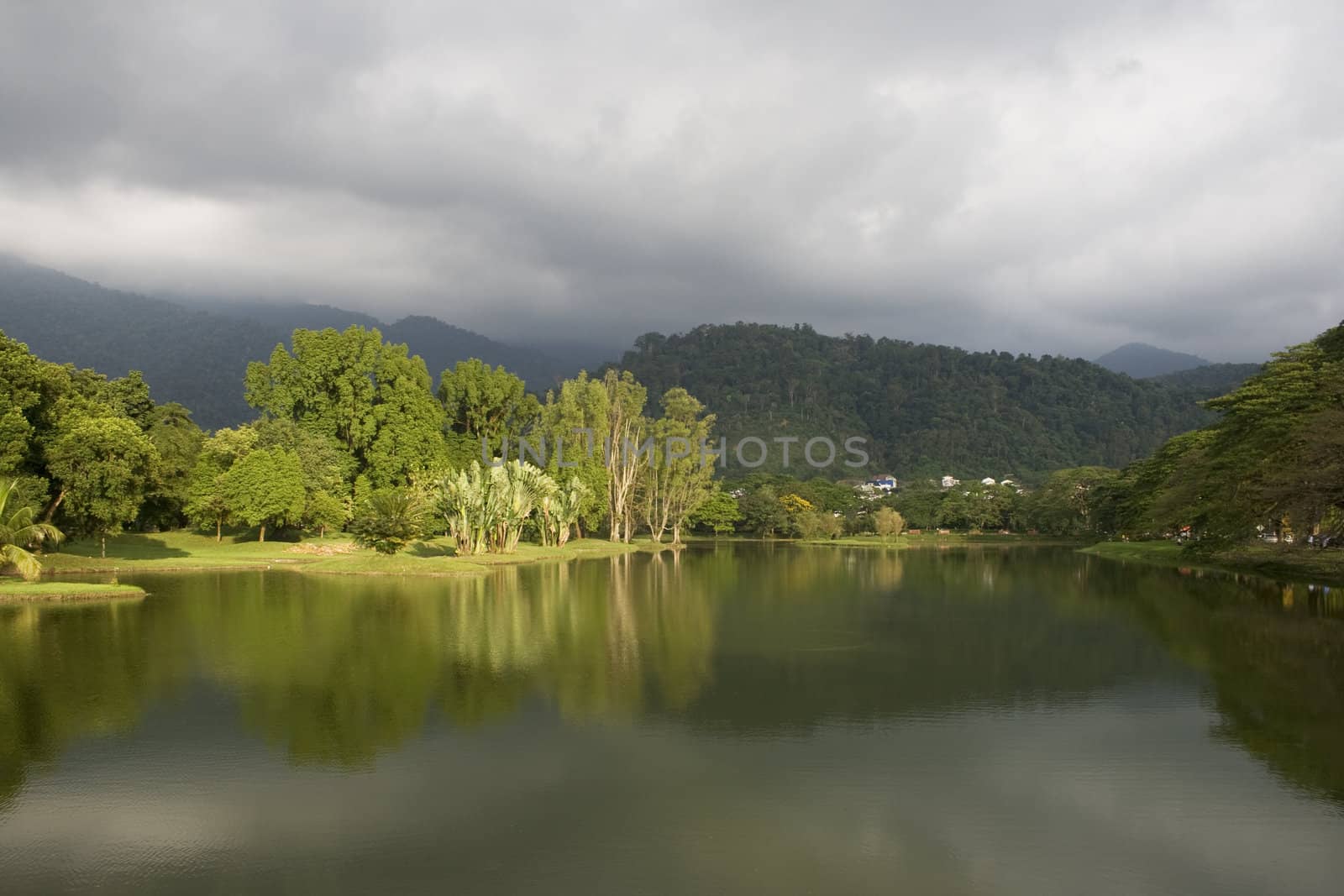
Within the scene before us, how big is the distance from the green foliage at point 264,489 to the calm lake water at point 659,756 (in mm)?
22019

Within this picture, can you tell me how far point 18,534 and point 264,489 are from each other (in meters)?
17.6

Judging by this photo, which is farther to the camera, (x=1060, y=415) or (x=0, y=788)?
(x=1060, y=415)

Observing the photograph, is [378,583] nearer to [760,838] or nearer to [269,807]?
[269,807]

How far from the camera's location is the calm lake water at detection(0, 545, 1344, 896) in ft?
24.4

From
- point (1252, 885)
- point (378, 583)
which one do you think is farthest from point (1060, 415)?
point (1252, 885)

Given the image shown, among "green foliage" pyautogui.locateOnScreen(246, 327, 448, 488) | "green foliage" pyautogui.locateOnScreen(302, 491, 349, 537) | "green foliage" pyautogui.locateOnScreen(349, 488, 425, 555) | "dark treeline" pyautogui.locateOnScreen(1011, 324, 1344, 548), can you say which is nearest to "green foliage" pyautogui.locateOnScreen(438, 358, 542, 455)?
"green foliage" pyautogui.locateOnScreen(246, 327, 448, 488)

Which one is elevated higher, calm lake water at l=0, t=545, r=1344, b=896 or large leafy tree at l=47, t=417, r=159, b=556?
large leafy tree at l=47, t=417, r=159, b=556

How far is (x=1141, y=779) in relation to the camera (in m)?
9.83

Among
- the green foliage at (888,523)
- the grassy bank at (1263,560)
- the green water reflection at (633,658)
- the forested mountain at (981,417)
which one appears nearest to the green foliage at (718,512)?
the green foliage at (888,523)

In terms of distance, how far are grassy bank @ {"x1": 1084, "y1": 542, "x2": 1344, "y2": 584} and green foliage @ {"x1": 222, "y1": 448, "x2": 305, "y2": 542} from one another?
44651mm

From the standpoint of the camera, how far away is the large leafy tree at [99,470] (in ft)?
100.0

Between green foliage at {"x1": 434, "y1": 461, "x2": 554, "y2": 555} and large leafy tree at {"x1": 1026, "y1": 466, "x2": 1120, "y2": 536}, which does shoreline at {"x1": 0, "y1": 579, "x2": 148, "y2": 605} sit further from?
large leafy tree at {"x1": 1026, "y1": 466, "x2": 1120, "y2": 536}

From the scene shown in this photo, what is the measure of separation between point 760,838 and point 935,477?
157 metres

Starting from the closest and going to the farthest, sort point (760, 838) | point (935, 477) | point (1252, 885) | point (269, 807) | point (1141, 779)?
point (1252, 885)
point (760, 838)
point (269, 807)
point (1141, 779)
point (935, 477)
